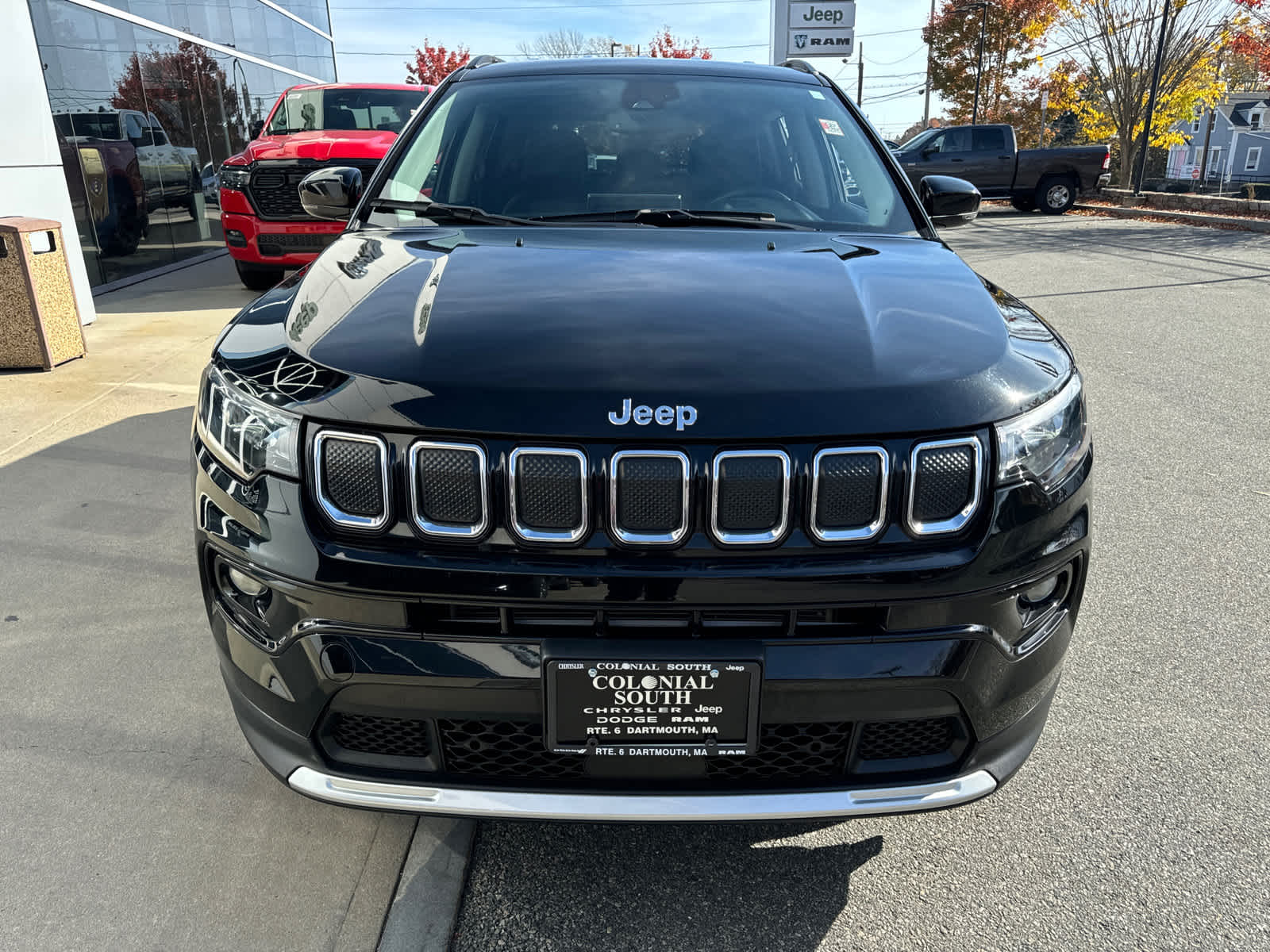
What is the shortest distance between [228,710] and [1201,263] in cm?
1264

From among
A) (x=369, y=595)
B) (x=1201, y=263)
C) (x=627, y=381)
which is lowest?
(x=1201, y=263)

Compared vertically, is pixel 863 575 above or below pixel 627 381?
below

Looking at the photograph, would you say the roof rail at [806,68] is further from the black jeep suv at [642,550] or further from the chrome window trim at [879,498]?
the chrome window trim at [879,498]

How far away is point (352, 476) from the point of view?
160 cm

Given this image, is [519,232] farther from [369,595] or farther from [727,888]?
[727,888]

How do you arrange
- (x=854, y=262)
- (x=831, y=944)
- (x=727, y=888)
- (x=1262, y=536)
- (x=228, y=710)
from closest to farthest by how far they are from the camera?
1. (x=831, y=944)
2. (x=727, y=888)
3. (x=854, y=262)
4. (x=228, y=710)
5. (x=1262, y=536)

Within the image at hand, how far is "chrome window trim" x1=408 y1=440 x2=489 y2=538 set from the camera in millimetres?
1559

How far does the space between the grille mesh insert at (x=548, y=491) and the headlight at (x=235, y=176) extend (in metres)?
7.93

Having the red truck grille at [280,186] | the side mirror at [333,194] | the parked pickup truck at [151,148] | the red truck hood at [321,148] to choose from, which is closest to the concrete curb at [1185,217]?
the red truck hood at [321,148]

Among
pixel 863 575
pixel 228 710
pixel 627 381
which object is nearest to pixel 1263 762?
pixel 863 575

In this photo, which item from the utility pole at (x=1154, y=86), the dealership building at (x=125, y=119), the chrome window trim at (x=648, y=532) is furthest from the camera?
the utility pole at (x=1154, y=86)

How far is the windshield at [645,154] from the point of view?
2711 mm

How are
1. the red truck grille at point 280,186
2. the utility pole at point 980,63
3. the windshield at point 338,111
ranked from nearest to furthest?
1. the red truck grille at point 280,186
2. the windshield at point 338,111
3. the utility pole at point 980,63

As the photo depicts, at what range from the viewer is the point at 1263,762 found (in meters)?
2.42
